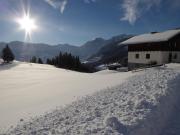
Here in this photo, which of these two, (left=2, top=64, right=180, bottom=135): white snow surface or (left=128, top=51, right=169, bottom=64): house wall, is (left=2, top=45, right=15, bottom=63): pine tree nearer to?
(left=128, top=51, right=169, bottom=64): house wall

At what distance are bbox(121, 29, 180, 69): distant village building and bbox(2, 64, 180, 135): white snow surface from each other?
30.5m

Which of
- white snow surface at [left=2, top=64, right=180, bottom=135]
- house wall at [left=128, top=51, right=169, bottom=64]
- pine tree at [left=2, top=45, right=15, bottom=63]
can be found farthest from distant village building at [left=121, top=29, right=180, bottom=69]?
pine tree at [left=2, top=45, right=15, bottom=63]

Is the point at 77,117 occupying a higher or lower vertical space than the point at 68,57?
lower

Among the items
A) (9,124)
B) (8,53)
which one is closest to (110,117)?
(9,124)

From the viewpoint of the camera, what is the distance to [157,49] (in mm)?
40844

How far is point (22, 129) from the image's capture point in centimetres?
673

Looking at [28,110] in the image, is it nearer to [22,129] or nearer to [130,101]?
[22,129]

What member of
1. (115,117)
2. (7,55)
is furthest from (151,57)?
(7,55)

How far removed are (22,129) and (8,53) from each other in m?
63.5

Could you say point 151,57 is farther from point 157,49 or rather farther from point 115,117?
point 115,117

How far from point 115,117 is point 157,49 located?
36147 mm

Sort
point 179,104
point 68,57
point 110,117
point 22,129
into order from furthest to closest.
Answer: point 68,57
point 179,104
point 110,117
point 22,129

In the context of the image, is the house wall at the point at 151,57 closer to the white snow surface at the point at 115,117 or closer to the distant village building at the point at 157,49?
the distant village building at the point at 157,49

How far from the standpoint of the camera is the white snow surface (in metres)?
6.65
